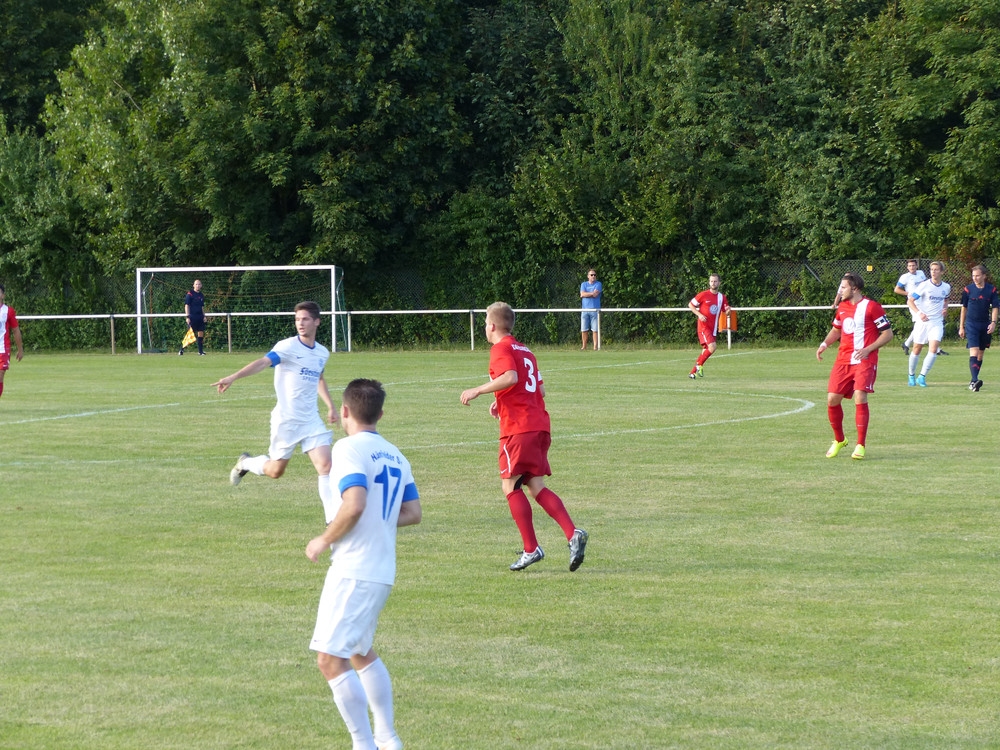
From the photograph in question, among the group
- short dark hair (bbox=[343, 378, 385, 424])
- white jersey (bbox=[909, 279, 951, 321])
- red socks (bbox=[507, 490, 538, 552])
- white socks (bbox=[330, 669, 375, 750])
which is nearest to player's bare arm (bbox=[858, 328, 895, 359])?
red socks (bbox=[507, 490, 538, 552])

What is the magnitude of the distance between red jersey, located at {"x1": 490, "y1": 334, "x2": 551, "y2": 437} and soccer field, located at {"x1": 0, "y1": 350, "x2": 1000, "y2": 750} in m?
0.92

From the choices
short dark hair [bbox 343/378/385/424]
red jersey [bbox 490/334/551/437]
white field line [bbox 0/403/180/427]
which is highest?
short dark hair [bbox 343/378/385/424]

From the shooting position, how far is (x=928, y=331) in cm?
2516

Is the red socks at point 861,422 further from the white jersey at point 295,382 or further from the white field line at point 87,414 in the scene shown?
the white field line at point 87,414

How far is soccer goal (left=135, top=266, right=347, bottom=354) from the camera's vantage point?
4094cm

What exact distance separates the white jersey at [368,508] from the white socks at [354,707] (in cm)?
39

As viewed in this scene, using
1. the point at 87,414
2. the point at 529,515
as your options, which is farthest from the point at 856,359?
the point at 87,414

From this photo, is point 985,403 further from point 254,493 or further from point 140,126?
point 140,126

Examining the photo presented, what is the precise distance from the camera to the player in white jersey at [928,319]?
2498 cm

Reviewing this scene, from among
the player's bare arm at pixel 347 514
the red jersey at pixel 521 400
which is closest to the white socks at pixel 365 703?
the player's bare arm at pixel 347 514

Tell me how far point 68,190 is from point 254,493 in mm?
34591

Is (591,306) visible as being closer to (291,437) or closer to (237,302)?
(237,302)

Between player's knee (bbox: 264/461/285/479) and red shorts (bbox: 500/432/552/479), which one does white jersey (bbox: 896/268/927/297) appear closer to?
player's knee (bbox: 264/461/285/479)

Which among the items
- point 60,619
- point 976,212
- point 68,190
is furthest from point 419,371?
point 60,619
